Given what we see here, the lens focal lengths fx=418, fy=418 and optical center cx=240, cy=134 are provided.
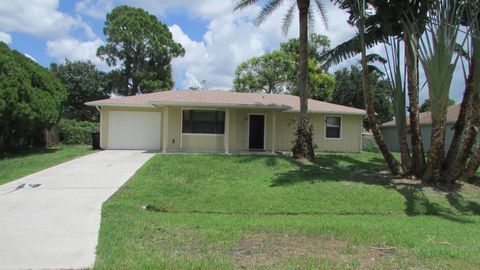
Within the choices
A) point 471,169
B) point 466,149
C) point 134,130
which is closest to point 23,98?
point 134,130

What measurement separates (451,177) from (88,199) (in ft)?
33.0

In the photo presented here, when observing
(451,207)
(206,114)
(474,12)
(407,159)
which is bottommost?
(451,207)

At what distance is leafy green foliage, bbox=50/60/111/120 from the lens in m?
40.1

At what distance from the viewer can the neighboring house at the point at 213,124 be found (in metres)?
19.8

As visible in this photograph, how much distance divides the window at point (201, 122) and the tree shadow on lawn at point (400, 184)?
18.4ft

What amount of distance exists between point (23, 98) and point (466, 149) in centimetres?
1710

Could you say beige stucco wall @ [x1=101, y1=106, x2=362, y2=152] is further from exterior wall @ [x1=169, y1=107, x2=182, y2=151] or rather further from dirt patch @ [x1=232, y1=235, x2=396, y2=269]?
dirt patch @ [x1=232, y1=235, x2=396, y2=269]

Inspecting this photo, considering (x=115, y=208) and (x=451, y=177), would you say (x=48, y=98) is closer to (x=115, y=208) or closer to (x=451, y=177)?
(x=115, y=208)

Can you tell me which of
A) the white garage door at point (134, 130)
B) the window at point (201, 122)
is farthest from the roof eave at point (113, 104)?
the window at point (201, 122)

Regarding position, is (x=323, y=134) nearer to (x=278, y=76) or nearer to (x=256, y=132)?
(x=256, y=132)

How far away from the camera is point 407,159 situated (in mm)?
13180

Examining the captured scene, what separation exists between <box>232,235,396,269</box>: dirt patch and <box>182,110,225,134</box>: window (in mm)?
13880

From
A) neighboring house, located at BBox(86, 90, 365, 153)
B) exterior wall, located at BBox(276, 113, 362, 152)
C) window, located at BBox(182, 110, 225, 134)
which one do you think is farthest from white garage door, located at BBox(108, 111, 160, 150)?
exterior wall, located at BBox(276, 113, 362, 152)

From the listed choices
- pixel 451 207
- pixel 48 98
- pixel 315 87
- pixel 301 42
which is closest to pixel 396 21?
pixel 301 42
